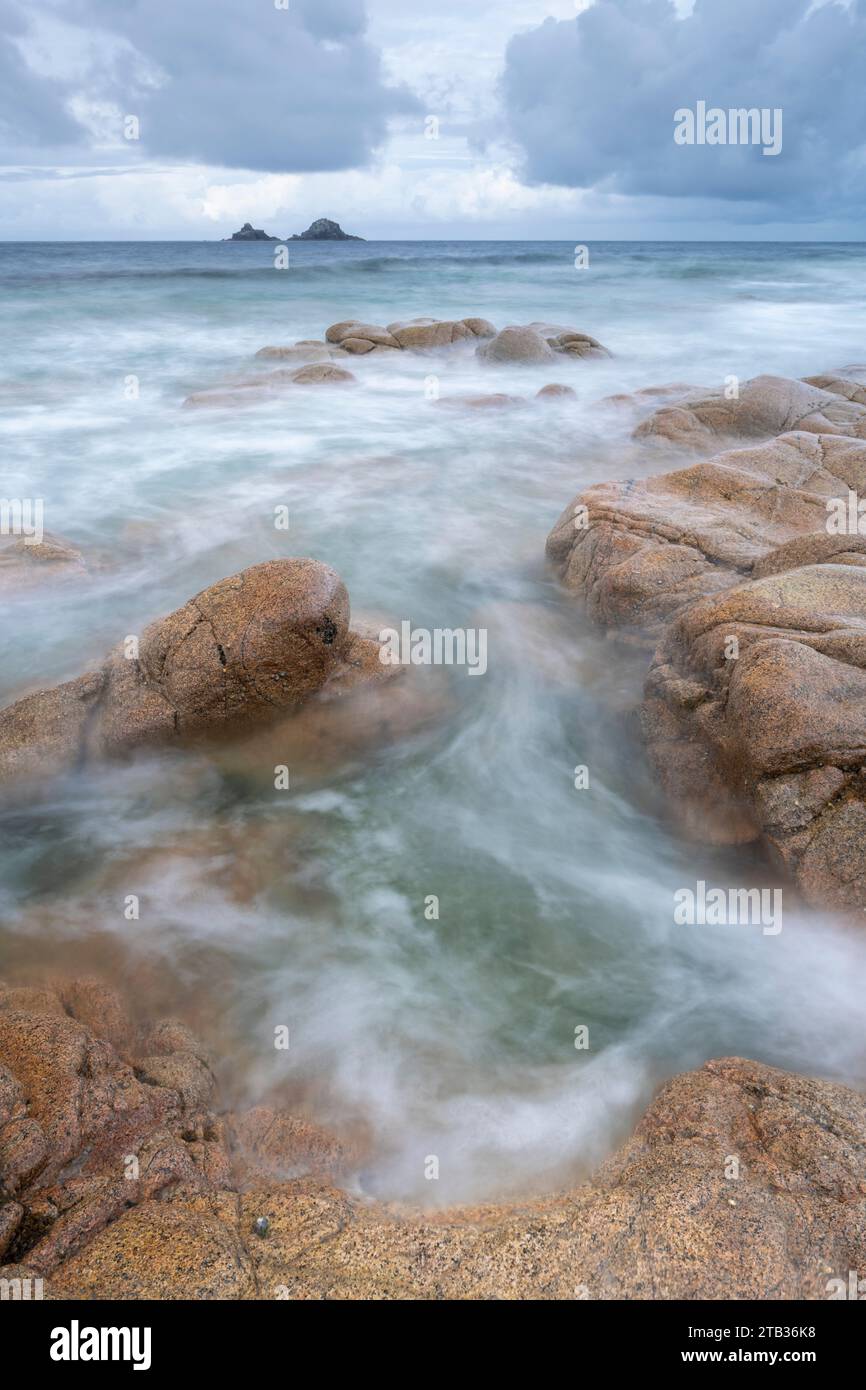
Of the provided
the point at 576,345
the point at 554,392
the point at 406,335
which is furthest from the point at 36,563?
the point at 576,345

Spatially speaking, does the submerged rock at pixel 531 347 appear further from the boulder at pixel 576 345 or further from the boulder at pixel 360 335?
the boulder at pixel 360 335

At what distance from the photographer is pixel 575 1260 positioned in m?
2.89

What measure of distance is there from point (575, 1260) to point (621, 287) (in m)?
46.8

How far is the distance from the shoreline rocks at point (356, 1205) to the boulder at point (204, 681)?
3068mm

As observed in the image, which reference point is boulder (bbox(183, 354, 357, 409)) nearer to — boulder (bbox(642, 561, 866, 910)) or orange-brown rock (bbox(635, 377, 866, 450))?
orange-brown rock (bbox(635, 377, 866, 450))

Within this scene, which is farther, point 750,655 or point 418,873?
point 418,873

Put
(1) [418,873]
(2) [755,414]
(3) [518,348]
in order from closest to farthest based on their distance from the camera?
(1) [418,873]
(2) [755,414]
(3) [518,348]

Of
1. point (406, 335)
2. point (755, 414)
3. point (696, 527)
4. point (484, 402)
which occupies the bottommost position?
point (696, 527)

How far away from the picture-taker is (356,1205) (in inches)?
136

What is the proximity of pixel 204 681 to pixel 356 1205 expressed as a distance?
414 centimetres

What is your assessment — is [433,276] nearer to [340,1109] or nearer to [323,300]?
[323,300]

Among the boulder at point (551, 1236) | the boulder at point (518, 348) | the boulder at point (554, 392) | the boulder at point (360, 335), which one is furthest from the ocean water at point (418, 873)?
the boulder at point (360, 335)

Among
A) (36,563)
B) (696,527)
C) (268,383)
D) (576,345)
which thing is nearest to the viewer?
(696,527)

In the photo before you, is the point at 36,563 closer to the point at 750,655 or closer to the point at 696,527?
the point at 696,527
